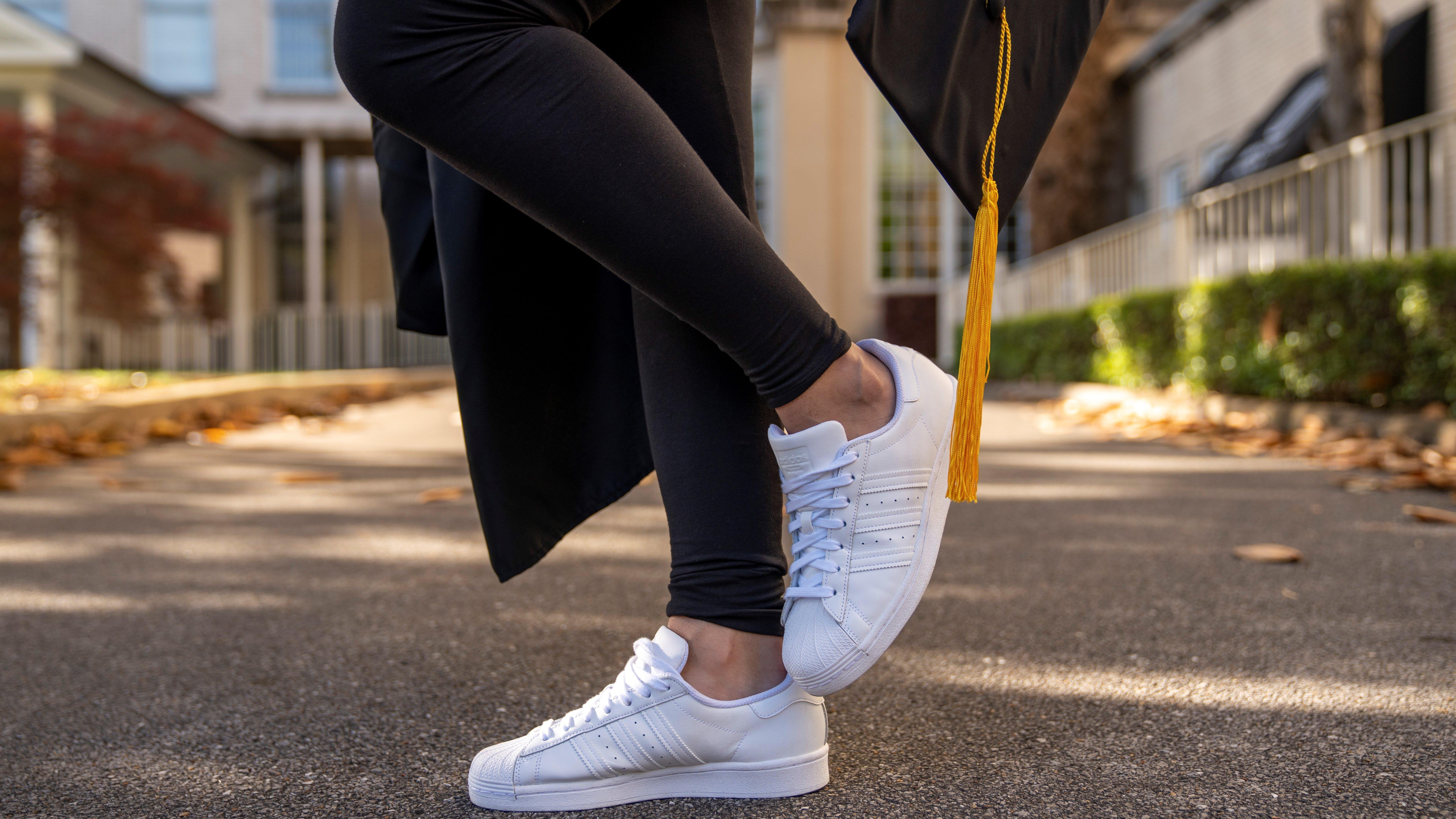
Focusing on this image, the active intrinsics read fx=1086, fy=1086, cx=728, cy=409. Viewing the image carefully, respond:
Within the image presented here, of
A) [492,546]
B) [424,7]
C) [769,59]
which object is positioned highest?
[769,59]

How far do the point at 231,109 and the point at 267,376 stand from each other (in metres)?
8.32

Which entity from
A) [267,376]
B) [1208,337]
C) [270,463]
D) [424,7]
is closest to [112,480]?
[270,463]

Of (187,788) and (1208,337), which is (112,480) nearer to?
(187,788)

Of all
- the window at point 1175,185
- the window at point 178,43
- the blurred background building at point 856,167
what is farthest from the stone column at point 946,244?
the window at point 178,43

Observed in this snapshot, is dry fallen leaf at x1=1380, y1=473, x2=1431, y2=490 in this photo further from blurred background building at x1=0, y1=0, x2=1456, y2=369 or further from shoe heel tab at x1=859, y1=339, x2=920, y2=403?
shoe heel tab at x1=859, y1=339, x2=920, y2=403

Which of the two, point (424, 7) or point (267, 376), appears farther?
point (267, 376)

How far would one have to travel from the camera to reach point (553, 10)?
903mm

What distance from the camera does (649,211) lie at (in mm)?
865

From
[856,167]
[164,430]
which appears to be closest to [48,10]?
[856,167]

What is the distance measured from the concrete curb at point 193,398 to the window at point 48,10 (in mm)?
8724

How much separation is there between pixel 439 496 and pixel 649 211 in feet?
7.44

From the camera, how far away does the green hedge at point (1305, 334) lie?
3746mm

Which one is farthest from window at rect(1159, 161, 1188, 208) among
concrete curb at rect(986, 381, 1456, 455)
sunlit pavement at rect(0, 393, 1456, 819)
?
sunlit pavement at rect(0, 393, 1456, 819)

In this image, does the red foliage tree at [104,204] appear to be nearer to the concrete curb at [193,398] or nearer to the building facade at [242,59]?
the concrete curb at [193,398]
